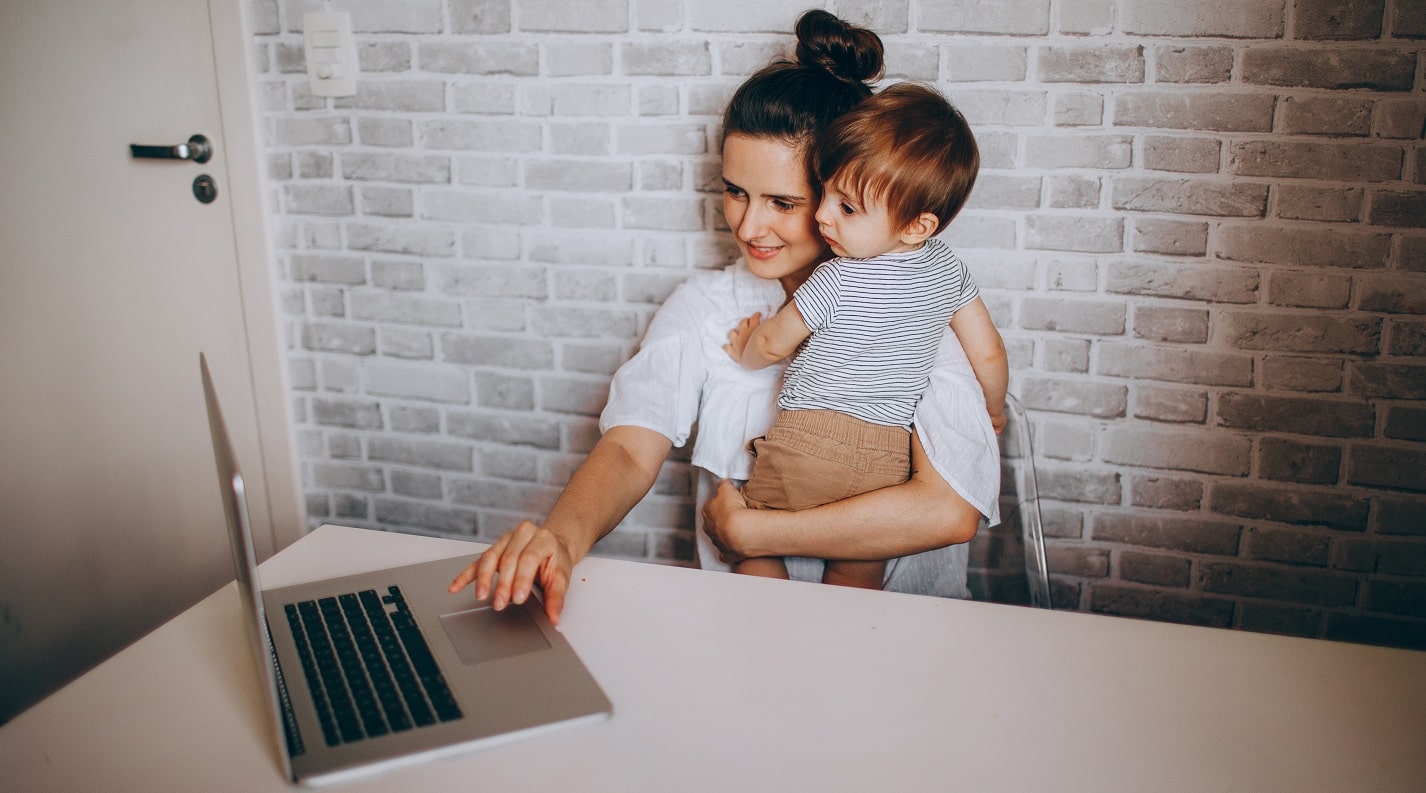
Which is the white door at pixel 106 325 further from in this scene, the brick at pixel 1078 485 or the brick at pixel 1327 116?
the brick at pixel 1327 116

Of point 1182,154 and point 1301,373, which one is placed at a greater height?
point 1182,154

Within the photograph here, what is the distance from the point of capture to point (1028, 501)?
63.4 inches

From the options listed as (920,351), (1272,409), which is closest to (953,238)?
(920,351)

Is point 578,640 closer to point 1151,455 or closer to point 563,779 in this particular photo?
point 563,779

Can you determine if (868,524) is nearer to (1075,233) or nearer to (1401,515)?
(1075,233)

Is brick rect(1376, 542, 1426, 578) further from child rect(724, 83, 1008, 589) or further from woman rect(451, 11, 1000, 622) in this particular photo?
child rect(724, 83, 1008, 589)

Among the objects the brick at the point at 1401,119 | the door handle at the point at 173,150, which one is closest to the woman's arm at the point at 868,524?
the brick at the point at 1401,119

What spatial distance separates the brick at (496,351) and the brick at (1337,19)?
164 cm

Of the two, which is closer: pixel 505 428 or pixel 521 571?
pixel 521 571

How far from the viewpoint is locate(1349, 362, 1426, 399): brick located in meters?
1.67

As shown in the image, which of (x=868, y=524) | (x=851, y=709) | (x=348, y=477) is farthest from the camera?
(x=348, y=477)

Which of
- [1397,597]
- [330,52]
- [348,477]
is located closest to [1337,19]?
[1397,597]

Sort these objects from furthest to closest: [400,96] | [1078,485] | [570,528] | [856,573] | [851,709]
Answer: [400,96]
[1078,485]
[856,573]
[570,528]
[851,709]

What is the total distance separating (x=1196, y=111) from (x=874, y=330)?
80 cm
